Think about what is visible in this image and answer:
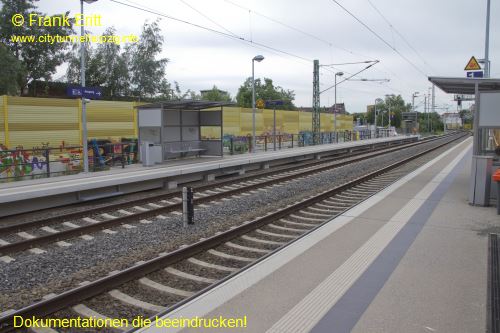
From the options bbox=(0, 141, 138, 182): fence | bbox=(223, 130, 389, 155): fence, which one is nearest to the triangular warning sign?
bbox=(223, 130, 389, 155): fence

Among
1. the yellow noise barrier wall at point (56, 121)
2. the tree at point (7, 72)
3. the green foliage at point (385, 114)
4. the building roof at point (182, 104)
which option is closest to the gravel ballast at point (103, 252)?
the building roof at point (182, 104)

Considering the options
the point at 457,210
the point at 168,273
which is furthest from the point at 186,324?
the point at 457,210

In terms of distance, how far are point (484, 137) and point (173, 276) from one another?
9939mm

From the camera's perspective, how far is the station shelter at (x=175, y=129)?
18258 millimetres

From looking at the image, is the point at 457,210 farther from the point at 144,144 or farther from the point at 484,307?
the point at 144,144

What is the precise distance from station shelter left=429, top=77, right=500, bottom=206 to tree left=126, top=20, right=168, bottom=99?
3556cm

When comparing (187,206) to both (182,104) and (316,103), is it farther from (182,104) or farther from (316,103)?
(316,103)

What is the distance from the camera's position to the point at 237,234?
26.1 feet

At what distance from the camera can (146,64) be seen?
43.4m

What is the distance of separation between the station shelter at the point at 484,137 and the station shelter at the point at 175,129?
1085cm

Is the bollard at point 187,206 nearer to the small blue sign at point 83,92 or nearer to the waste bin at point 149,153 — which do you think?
the small blue sign at point 83,92

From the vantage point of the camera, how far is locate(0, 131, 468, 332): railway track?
4.80 metres

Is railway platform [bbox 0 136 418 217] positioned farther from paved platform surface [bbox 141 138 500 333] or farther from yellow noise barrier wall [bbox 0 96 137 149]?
paved platform surface [bbox 141 138 500 333]

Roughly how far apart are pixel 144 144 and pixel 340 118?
1562 inches
